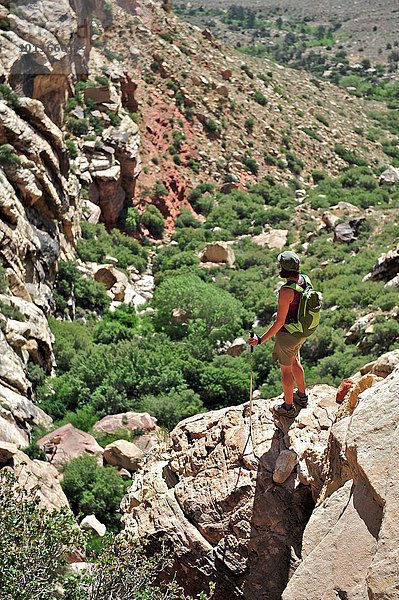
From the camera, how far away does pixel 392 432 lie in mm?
4949

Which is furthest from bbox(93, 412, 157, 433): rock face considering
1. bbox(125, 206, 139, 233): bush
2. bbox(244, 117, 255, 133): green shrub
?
bbox(244, 117, 255, 133): green shrub

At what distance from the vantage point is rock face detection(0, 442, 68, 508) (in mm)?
9242

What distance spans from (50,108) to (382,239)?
1479 centimetres

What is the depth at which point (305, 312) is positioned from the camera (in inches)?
261

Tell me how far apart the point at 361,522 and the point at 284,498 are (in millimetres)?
1749

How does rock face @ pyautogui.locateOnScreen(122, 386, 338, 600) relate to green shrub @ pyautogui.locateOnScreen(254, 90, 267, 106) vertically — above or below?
above

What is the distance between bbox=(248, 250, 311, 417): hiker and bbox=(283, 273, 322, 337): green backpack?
24 mm

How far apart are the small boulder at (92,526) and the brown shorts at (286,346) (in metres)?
5.14

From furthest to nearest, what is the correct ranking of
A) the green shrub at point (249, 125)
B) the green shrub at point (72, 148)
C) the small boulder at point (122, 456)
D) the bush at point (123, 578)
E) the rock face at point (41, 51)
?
1. the green shrub at point (249, 125)
2. the green shrub at point (72, 148)
3. the rock face at point (41, 51)
4. the small boulder at point (122, 456)
5. the bush at point (123, 578)

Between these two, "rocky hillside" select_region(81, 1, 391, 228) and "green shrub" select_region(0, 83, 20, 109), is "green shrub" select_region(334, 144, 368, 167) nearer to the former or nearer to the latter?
"rocky hillside" select_region(81, 1, 391, 228)

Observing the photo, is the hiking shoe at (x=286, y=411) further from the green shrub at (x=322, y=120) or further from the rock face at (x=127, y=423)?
the green shrub at (x=322, y=120)

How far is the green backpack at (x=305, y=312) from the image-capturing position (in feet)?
21.6

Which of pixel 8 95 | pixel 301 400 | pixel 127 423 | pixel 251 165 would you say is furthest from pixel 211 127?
pixel 301 400

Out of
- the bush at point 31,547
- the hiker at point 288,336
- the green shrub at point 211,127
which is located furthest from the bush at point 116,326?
the green shrub at point 211,127
